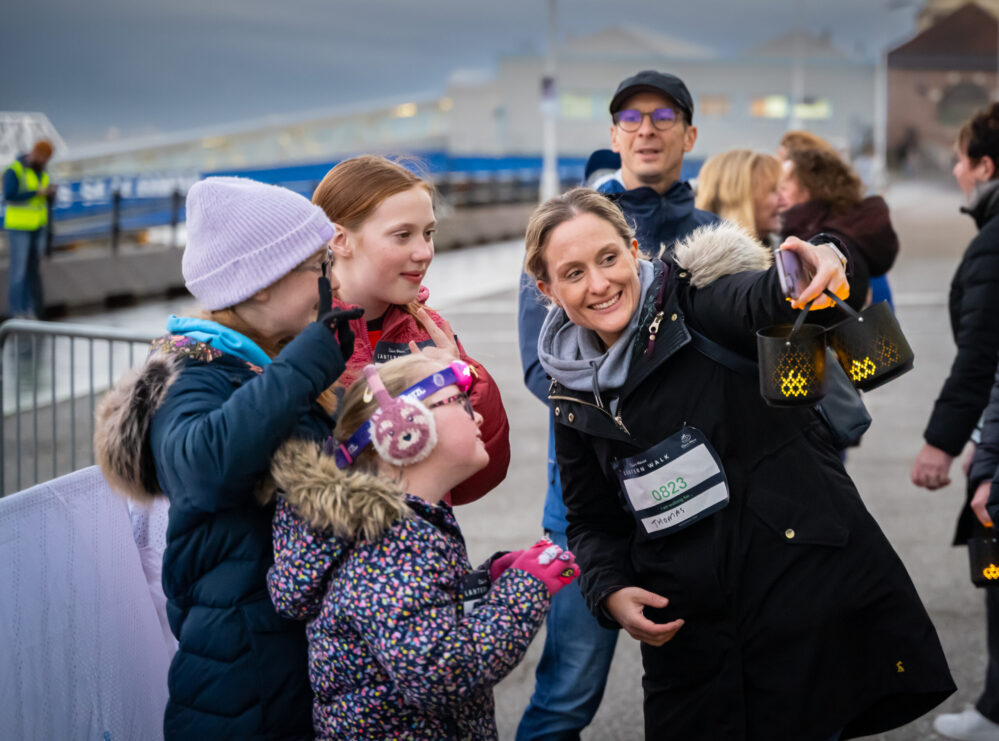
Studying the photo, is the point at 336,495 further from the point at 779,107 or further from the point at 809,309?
the point at 779,107

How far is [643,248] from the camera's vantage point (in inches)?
137

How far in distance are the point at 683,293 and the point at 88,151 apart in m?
34.9

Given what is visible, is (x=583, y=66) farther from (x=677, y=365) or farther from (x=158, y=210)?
(x=677, y=365)

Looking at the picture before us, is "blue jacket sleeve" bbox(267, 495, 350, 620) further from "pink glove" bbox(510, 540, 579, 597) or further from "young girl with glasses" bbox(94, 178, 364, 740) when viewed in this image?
"pink glove" bbox(510, 540, 579, 597)

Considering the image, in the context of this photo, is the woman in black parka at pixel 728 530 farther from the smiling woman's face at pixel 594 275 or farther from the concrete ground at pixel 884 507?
the concrete ground at pixel 884 507

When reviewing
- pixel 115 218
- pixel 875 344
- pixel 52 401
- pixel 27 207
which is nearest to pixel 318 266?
pixel 875 344

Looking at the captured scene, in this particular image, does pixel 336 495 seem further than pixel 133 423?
No

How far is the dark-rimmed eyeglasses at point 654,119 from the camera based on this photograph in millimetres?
3605

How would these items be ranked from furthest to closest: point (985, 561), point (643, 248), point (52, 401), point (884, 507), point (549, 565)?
point (884, 507) < point (52, 401) < point (643, 248) < point (985, 561) < point (549, 565)

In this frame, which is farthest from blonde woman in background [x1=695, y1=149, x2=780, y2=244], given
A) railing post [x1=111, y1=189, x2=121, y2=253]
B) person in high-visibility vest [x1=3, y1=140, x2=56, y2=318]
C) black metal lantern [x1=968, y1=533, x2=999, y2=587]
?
railing post [x1=111, y1=189, x2=121, y2=253]

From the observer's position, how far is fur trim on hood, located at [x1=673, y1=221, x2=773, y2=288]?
2.44 meters

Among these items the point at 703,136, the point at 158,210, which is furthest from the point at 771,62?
the point at 158,210

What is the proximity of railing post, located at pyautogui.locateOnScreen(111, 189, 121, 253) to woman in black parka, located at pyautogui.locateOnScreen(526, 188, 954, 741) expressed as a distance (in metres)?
15.8

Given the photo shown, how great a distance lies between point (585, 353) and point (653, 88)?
4.72ft
